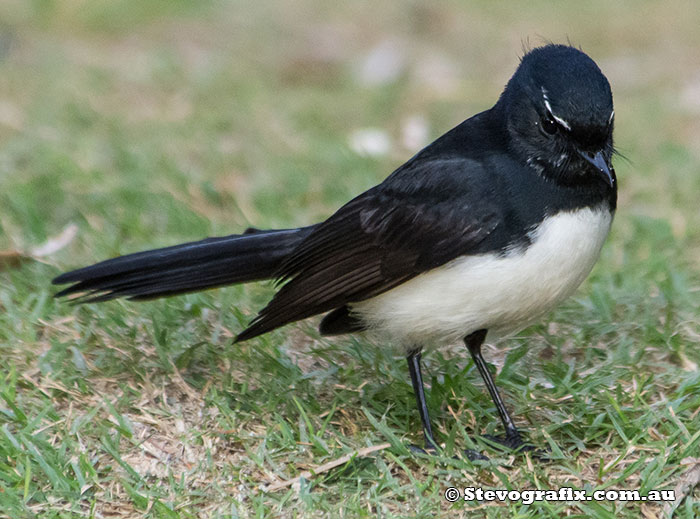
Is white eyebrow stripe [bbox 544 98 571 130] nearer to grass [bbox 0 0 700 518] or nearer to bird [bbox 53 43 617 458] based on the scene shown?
bird [bbox 53 43 617 458]

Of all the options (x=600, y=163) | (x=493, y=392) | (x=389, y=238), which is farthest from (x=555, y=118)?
(x=493, y=392)

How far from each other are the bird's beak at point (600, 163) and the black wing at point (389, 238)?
341 mm

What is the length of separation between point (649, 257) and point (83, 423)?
3005 mm

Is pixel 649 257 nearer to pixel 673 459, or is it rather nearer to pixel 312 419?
pixel 673 459

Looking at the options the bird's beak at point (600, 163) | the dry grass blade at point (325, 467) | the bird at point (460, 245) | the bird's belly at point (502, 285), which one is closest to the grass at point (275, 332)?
the dry grass blade at point (325, 467)

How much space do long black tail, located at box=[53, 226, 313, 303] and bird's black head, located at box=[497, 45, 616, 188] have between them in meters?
1.02

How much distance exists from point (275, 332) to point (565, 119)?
1.64 metres

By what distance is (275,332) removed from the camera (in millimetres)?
4246

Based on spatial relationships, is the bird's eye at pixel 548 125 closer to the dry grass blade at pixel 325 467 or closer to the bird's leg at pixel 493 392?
the bird's leg at pixel 493 392

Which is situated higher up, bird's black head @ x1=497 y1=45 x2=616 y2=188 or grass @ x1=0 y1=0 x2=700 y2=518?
bird's black head @ x1=497 y1=45 x2=616 y2=188

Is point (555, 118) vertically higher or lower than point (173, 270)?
higher

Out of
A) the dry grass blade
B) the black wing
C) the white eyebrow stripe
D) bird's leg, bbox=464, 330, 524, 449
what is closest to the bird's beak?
the white eyebrow stripe

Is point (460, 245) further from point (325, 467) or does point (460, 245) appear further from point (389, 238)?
point (325, 467)

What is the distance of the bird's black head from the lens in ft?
10.6
